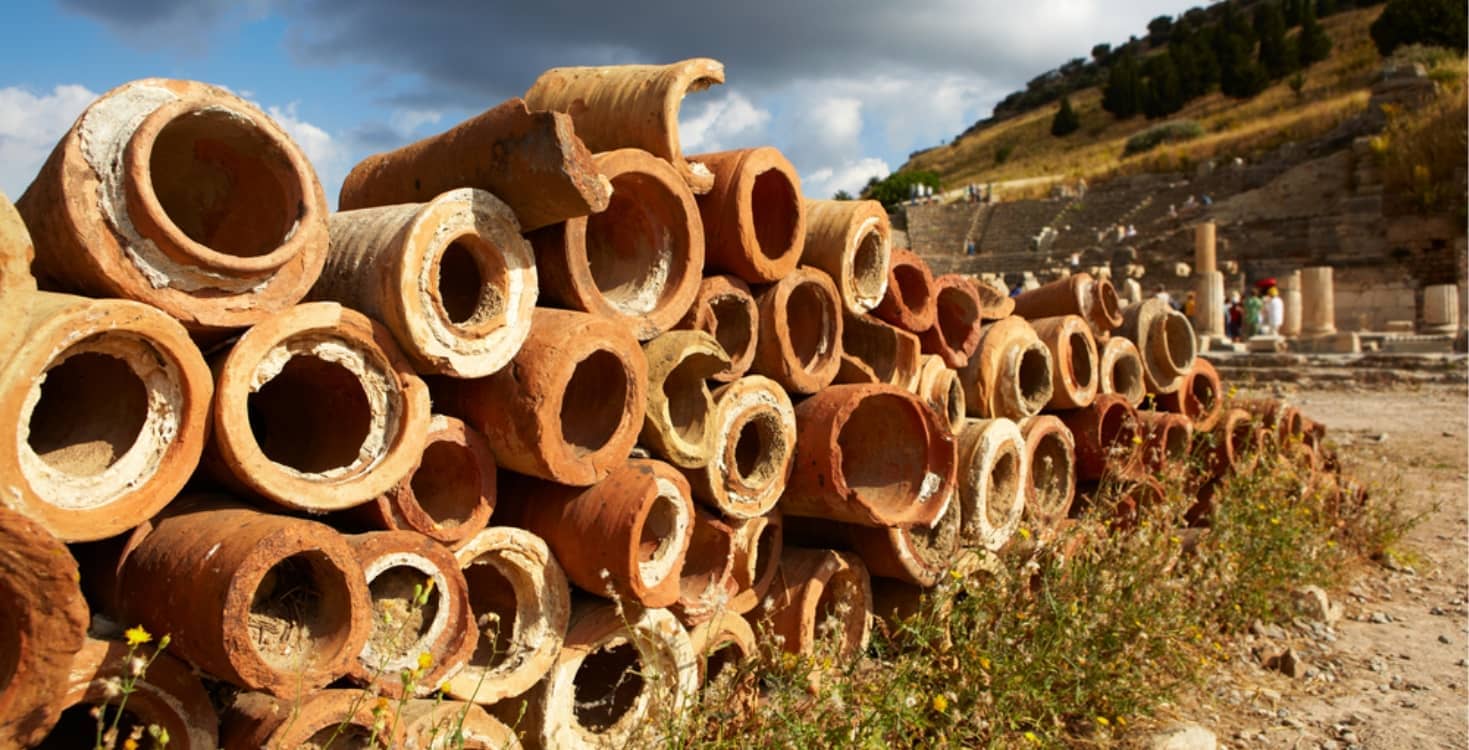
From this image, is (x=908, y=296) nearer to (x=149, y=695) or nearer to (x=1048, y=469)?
(x=1048, y=469)

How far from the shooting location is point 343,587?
6.88 feet

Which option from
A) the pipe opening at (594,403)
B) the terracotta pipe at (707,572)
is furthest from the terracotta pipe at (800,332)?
the pipe opening at (594,403)

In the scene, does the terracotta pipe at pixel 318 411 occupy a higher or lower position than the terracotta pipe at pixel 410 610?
higher

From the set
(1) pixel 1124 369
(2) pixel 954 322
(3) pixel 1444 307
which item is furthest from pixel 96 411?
(3) pixel 1444 307

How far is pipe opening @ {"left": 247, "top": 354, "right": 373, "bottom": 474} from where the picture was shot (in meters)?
2.40

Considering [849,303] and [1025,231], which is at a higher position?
[1025,231]

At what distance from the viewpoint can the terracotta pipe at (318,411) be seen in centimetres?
209

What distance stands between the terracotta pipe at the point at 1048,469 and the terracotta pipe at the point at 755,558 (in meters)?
1.32

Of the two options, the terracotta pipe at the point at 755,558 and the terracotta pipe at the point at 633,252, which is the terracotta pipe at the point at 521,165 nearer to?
the terracotta pipe at the point at 633,252

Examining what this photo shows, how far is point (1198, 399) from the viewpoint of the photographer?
6090mm

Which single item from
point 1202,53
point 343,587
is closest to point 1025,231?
point 1202,53

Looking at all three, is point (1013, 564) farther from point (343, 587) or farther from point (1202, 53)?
point (1202, 53)

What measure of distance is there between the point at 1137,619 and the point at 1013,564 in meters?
0.48

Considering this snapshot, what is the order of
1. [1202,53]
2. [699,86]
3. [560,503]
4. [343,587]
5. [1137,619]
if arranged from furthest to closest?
[1202,53] < [1137,619] < [699,86] < [560,503] < [343,587]
